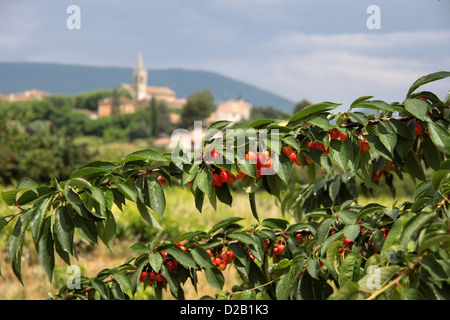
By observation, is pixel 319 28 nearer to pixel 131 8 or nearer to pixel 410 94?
pixel 131 8

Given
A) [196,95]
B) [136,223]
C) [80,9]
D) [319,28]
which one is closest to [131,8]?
[196,95]

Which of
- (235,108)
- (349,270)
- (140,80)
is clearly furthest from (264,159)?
(140,80)

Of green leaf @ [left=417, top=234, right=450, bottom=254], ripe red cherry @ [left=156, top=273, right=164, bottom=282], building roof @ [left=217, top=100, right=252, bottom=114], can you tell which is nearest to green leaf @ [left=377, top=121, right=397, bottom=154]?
green leaf @ [left=417, top=234, right=450, bottom=254]

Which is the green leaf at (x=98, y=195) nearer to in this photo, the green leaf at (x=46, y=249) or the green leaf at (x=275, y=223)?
the green leaf at (x=46, y=249)

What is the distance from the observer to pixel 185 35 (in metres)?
48.2

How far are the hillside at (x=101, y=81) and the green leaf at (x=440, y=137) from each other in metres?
43.8

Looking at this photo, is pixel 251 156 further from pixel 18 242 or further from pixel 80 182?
pixel 18 242

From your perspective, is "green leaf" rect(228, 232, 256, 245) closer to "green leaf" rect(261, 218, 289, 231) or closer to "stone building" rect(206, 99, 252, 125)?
"green leaf" rect(261, 218, 289, 231)

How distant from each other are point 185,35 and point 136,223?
46.0m

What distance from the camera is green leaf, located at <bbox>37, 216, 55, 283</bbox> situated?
0.99 m

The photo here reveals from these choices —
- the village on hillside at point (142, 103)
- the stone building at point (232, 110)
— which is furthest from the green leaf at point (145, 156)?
the stone building at point (232, 110)

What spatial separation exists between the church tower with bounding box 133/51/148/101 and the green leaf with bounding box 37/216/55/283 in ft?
178

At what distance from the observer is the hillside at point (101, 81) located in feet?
163

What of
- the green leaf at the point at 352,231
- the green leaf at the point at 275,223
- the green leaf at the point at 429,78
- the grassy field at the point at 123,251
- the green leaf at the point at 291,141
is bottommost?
the grassy field at the point at 123,251
